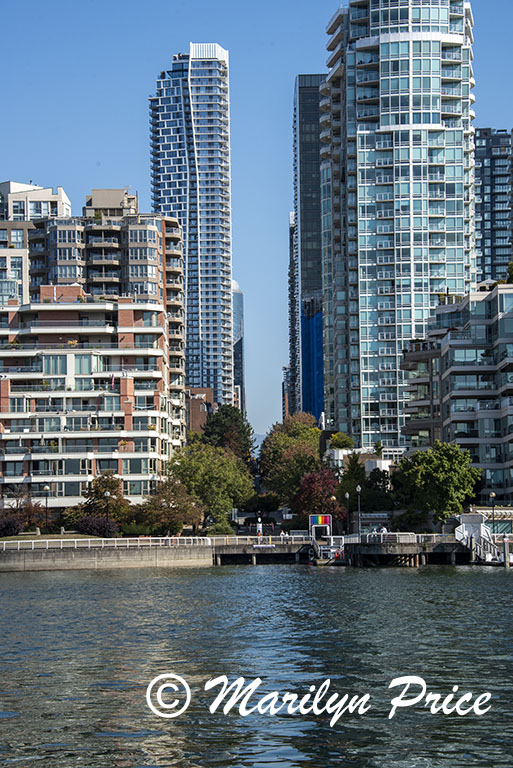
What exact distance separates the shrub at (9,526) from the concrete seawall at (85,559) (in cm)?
1266

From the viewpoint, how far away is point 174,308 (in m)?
188

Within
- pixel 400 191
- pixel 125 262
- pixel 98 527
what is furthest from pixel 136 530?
pixel 400 191

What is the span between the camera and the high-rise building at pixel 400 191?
170 meters

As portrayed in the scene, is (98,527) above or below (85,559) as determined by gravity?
above

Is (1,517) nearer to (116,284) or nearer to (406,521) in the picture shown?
(406,521)

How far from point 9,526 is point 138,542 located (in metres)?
16.0

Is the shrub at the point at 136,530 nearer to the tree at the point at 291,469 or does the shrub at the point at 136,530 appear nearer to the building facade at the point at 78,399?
the building facade at the point at 78,399

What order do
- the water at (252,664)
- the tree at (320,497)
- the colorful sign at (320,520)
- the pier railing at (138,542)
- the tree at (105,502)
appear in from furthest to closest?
1. the tree at (320,497)
2. the tree at (105,502)
3. the colorful sign at (320,520)
4. the pier railing at (138,542)
5. the water at (252,664)

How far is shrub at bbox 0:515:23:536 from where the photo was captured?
382ft

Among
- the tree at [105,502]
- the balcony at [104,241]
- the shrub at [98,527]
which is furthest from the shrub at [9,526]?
the balcony at [104,241]

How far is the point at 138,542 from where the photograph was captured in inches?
4274

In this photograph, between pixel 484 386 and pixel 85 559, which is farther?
pixel 484 386

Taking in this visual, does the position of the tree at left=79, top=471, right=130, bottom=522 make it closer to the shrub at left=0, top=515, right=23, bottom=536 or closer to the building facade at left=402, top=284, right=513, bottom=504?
the shrub at left=0, top=515, right=23, bottom=536

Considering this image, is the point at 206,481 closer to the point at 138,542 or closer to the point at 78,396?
the point at 78,396
